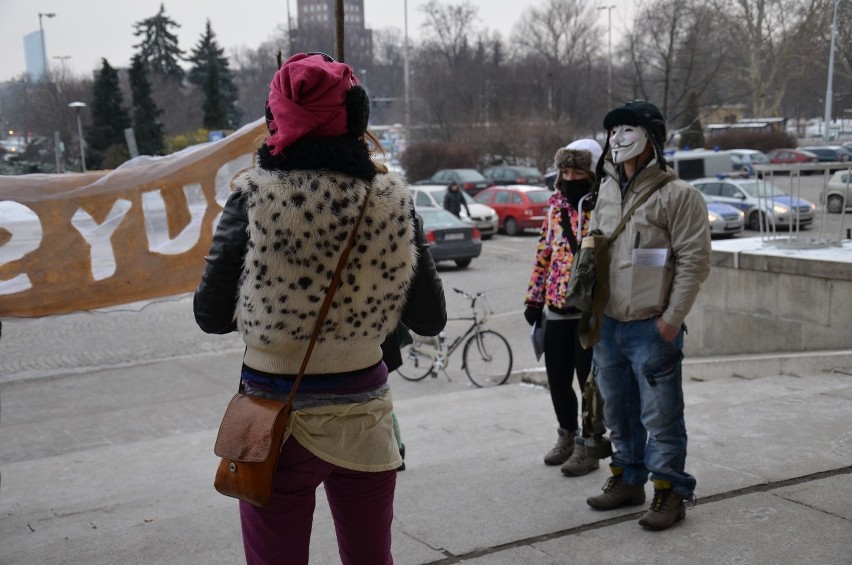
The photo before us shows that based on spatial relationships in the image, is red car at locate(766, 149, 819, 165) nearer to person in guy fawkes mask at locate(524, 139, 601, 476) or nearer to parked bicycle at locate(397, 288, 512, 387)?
parked bicycle at locate(397, 288, 512, 387)

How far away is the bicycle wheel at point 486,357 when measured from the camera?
1038cm

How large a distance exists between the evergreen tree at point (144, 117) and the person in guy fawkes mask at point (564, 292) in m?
36.9

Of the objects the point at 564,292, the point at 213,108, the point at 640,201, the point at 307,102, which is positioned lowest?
the point at 564,292

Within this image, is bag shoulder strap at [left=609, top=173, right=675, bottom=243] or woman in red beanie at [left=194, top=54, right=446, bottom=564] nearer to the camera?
woman in red beanie at [left=194, top=54, right=446, bottom=564]

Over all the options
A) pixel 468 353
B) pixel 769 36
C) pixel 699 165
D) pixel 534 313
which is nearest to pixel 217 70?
pixel 699 165

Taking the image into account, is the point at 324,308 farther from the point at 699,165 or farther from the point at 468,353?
the point at 699,165

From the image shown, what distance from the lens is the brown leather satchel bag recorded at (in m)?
2.48

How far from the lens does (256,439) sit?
2.51 meters

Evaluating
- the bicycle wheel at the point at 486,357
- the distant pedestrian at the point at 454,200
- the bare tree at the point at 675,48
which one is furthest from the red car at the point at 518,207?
the bicycle wheel at the point at 486,357

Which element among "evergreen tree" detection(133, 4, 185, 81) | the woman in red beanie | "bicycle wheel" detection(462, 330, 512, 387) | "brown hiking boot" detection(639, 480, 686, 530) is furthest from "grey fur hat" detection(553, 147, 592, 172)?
"evergreen tree" detection(133, 4, 185, 81)

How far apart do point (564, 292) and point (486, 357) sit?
576 centimetres

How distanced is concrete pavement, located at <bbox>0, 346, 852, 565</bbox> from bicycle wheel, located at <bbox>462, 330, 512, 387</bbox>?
2085 mm

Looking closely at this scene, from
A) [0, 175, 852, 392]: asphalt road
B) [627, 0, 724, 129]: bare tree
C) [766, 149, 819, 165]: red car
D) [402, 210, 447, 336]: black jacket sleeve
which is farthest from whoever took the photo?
[766, 149, 819, 165]: red car

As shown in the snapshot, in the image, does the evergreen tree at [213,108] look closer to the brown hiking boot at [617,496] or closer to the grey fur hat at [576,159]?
the grey fur hat at [576,159]
